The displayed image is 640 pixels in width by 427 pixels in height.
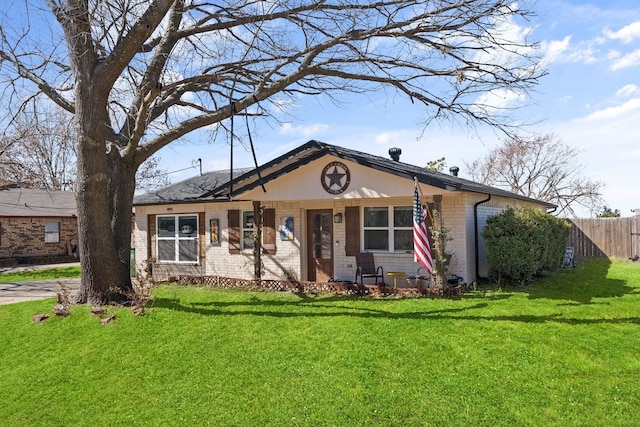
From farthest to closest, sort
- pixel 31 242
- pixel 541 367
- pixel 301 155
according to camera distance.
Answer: pixel 31 242, pixel 301 155, pixel 541 367

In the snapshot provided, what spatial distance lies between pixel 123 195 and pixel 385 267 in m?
6.46

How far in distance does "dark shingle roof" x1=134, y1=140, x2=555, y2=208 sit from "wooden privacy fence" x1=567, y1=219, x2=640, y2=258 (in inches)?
207

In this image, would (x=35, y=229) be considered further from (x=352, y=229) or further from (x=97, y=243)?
(x=352, y=229)

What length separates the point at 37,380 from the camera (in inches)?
250

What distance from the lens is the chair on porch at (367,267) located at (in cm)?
1131

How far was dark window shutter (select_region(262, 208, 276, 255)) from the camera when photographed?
42.8ft

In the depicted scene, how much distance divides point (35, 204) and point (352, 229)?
21.0 metres

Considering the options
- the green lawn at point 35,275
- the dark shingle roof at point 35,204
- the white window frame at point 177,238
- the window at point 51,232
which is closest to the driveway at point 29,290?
the green lawn at point 35,275

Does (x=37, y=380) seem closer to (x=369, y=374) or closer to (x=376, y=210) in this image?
(x=369, y=374)

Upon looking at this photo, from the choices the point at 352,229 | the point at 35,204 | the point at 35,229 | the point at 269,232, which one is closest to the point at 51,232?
the point at 35,229

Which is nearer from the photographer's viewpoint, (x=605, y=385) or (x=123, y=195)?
(x=605, y=385)

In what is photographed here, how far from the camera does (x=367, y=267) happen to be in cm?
1140

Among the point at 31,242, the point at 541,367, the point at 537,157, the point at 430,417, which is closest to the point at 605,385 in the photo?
the point at 541,367

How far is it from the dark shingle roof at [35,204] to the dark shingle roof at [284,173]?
1143cm
